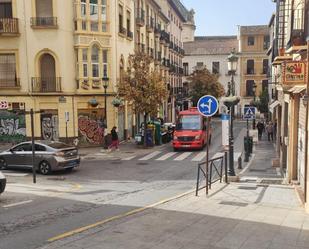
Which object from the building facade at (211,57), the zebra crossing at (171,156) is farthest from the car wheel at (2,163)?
the building facade at (211,57)

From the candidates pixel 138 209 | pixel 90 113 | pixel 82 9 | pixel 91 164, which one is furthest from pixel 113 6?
pixel 138 209

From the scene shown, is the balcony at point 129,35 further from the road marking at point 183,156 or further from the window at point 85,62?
the road marking at point 183,156

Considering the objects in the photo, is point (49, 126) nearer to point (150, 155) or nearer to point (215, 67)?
point (150, 155)

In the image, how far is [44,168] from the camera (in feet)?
63.6

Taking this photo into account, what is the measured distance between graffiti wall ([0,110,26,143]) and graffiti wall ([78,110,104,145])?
3999mm

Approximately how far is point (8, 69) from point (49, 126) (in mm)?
4878

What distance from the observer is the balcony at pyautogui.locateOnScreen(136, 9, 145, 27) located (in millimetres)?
37500

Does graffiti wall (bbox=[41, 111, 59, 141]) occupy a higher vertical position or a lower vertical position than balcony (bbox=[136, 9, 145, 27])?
lower

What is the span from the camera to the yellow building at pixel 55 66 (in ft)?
93.6

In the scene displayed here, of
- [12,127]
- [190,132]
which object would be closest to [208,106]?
[190,132]

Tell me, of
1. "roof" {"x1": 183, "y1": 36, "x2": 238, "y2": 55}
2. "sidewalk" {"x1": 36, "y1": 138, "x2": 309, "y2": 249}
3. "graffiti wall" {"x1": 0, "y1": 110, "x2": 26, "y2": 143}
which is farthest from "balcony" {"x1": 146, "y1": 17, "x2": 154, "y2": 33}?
"sidewalk" {"x1": 36, "y1": 138, "x2": 309, "y2": 249}

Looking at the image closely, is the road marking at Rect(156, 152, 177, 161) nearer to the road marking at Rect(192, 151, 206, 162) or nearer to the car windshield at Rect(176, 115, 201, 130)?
the road marking at Rect(192, 151, 206, 162)

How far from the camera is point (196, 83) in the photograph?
190 feet

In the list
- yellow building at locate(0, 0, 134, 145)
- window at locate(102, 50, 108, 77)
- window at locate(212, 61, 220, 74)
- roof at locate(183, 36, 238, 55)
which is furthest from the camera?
roof at locate(183, 36, 238, 55)
